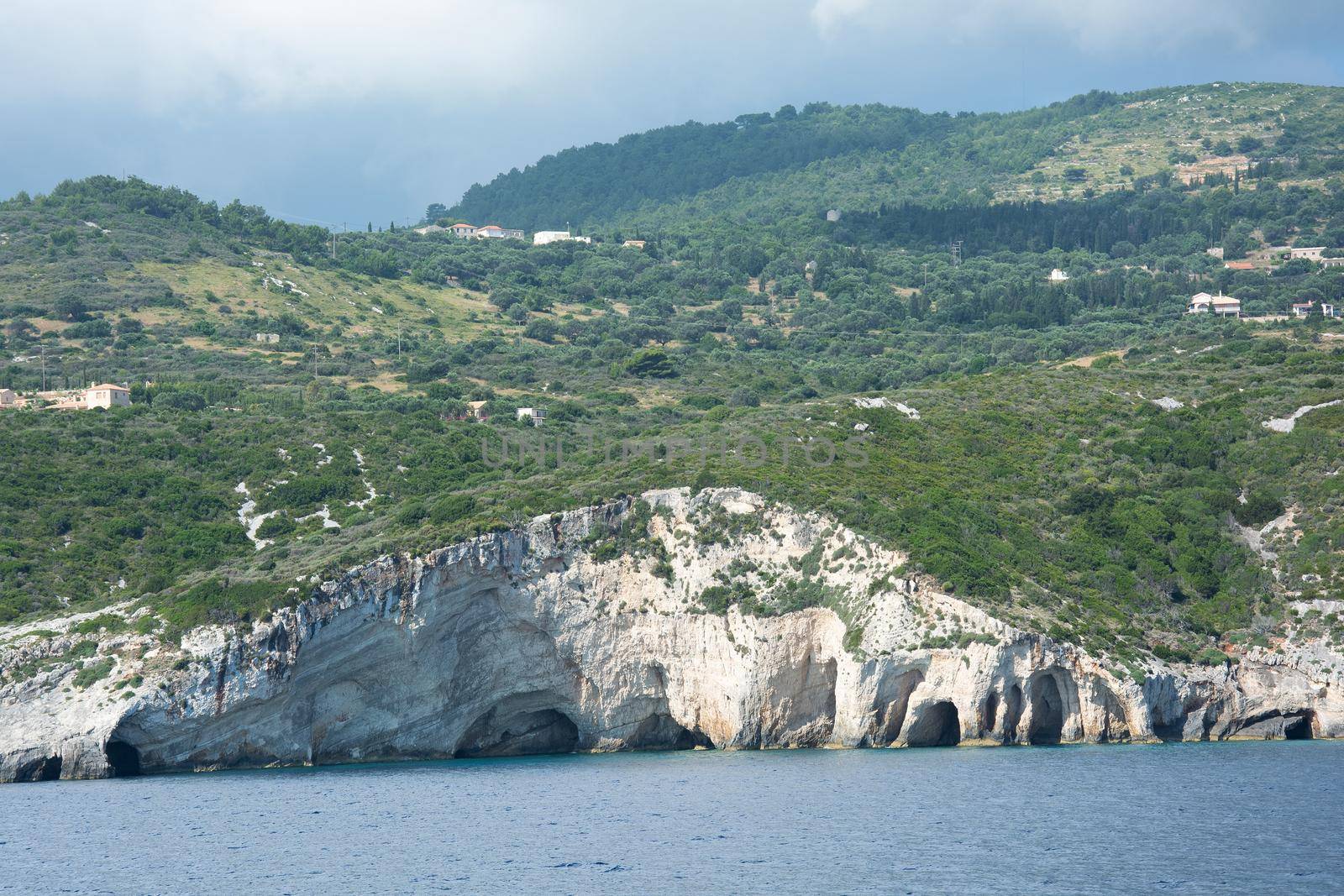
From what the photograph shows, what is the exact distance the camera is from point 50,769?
45.8 meters

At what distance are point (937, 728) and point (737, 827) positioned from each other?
15.6 meters

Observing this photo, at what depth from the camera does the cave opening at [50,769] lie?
45.3m

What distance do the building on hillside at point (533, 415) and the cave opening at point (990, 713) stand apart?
137ft

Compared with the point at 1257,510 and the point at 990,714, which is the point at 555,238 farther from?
the point at 990,714

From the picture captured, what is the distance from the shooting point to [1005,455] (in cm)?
6106

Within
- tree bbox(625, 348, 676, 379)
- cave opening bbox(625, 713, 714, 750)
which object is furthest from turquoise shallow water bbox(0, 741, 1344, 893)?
tree bbox(625, 348, 676, 379)

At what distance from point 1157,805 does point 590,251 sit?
129 m

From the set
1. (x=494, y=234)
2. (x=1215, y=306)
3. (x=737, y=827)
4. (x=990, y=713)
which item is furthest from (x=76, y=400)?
(x=494, y=234)

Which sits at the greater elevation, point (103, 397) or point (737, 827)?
point (103, 397)

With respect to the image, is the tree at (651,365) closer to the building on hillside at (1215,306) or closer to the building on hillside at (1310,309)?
the building on hillside at (1215,306)

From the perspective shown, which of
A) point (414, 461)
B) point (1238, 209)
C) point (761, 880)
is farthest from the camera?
point (1238, 209)

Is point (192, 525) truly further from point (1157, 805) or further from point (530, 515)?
point (1157, 805)

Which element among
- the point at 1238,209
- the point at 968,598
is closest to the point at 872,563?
the point at 968,598

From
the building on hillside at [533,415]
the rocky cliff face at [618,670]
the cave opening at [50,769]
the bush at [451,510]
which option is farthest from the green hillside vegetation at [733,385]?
the cave opening at [50,769]
